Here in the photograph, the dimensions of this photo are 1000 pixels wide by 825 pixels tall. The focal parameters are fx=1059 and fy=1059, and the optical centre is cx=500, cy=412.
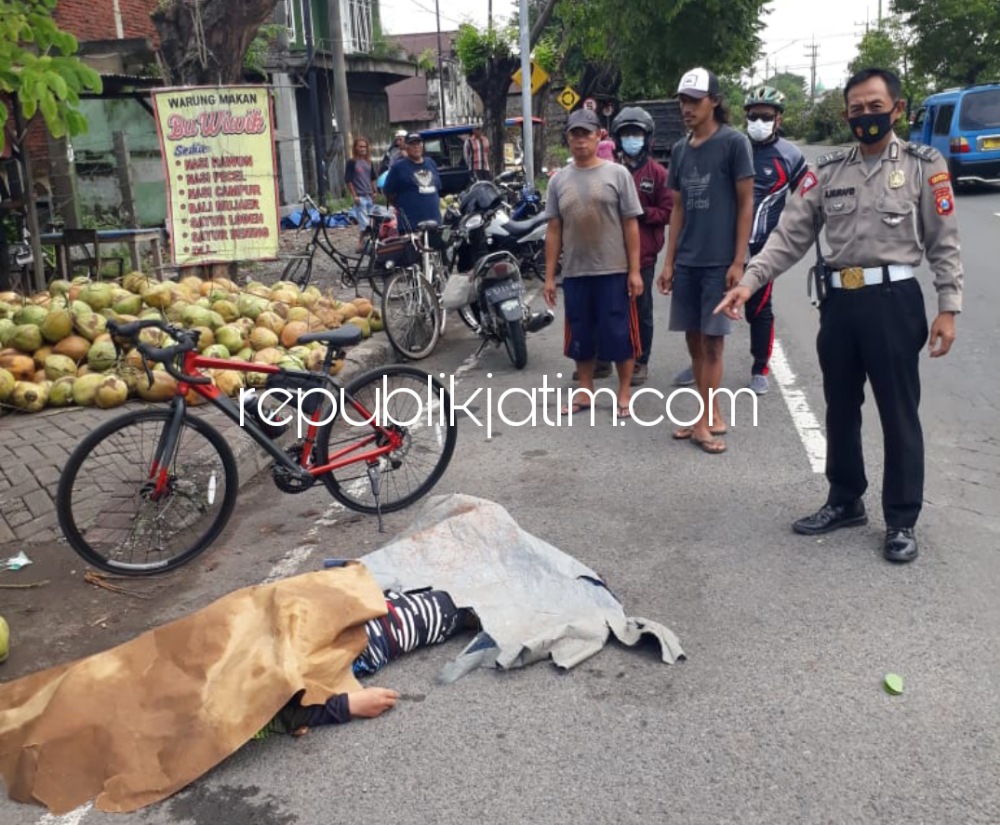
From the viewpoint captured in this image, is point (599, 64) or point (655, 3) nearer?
point (655, 3)

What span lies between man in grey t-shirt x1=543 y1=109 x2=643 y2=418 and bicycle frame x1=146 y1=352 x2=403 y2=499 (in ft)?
6.62

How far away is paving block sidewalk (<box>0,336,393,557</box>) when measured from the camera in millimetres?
5488

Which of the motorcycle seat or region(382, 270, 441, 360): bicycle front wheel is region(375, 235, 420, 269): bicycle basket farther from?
the motorcycle seat

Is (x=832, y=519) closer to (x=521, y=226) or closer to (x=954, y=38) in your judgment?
(x=521, y=226)

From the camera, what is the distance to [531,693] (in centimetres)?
361

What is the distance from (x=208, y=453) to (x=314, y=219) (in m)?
8.09

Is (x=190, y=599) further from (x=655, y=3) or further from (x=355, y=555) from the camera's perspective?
(x=655, y=3)

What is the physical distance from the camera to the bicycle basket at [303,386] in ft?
16.8

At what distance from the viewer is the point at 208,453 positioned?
4.96 metres

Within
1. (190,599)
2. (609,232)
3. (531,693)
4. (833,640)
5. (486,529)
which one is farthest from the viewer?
(609,232)

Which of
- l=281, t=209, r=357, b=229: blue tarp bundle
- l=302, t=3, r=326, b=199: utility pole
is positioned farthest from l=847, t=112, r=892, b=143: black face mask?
l=302, t=3, r=326, b=199: utility pole

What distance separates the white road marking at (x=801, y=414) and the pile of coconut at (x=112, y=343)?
9.63ft

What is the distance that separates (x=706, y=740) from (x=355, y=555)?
2.21 meters

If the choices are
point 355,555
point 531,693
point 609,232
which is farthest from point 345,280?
point 531,693
